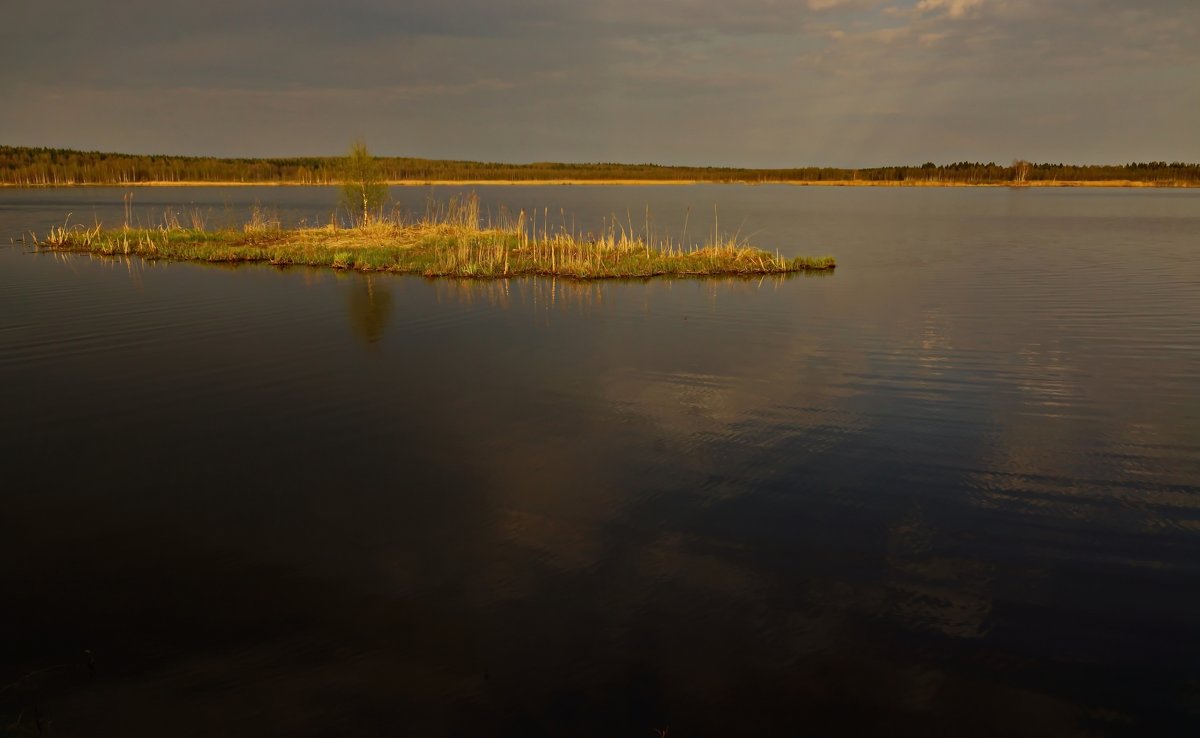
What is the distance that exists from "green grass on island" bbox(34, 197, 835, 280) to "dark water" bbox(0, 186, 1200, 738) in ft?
32.1

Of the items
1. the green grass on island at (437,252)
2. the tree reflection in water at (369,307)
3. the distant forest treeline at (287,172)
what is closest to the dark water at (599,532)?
the tree reflection in water at (369,307)

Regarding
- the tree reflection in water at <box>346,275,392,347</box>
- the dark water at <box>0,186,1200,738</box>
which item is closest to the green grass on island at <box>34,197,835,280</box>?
the tree reflection in water at <box>346,275,392,347</box>

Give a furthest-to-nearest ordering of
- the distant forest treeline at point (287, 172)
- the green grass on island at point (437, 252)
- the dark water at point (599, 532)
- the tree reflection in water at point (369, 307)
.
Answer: the distant forest treeline at point (287, 172)
the green grass on island at point (437, 252)
the tree reflection in water at point (369, 307)
the dark water at point (599, 532)

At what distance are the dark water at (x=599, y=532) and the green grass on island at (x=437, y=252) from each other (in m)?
9.78

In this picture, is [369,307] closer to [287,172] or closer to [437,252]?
[437,252]

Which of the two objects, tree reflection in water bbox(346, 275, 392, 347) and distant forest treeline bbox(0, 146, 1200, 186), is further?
distant forest treeline bbox(0, 146, 1200, 186)

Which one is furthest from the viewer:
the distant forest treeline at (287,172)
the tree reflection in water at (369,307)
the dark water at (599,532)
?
the distant forest treeline at (287,172)

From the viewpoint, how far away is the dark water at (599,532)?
5.18 metres

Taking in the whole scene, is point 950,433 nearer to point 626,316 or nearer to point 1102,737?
point 1102,737

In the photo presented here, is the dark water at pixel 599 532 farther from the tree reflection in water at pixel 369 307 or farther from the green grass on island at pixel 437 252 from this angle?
the green grass on island at pixel 437 252

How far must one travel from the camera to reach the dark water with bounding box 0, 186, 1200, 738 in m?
5.18

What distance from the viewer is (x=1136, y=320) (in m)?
17.9

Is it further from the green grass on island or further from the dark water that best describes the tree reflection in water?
the green grass on island

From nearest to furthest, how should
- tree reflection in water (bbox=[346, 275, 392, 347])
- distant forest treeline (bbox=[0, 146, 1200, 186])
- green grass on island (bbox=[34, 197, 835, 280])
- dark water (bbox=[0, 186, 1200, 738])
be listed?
dark water (bbox=[0, 186, 1200, 738])
tree reflection in water (bbox=[346, 275, 392, 347])
green grass on island (bbox=[34, 197, 835, 280])
distant forest treeline (bbox=[0, 146, 1200, 186])
